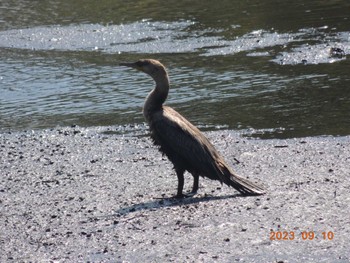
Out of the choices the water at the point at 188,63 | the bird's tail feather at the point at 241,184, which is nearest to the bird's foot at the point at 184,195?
the bird's tail feather at the point at 241,184

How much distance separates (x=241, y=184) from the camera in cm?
905

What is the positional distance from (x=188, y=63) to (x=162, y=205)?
26.7ft

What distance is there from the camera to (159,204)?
9.07 metres

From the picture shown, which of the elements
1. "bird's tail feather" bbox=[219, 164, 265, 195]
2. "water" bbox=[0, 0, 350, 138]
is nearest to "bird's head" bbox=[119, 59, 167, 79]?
"bird's tail feather" bbox=[219, 164, 265, 195]

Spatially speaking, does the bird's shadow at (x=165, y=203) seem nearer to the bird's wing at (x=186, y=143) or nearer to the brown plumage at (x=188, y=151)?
the brown plumage at (x=188, y=151)

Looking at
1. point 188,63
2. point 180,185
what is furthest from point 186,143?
point 188,63

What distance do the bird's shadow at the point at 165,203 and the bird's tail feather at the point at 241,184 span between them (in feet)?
0.41

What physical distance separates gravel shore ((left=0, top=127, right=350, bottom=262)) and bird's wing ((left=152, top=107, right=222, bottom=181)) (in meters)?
0.36

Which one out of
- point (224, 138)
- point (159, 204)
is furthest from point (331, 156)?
point (159, 204)

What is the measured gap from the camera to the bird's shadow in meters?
8.91

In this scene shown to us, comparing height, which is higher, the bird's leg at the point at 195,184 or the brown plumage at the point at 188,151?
the brown plumage at the point at 188,151

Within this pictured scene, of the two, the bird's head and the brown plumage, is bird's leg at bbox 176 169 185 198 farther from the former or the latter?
the bird's head

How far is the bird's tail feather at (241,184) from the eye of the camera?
9031 mm

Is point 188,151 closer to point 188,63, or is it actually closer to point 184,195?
point 184,195
